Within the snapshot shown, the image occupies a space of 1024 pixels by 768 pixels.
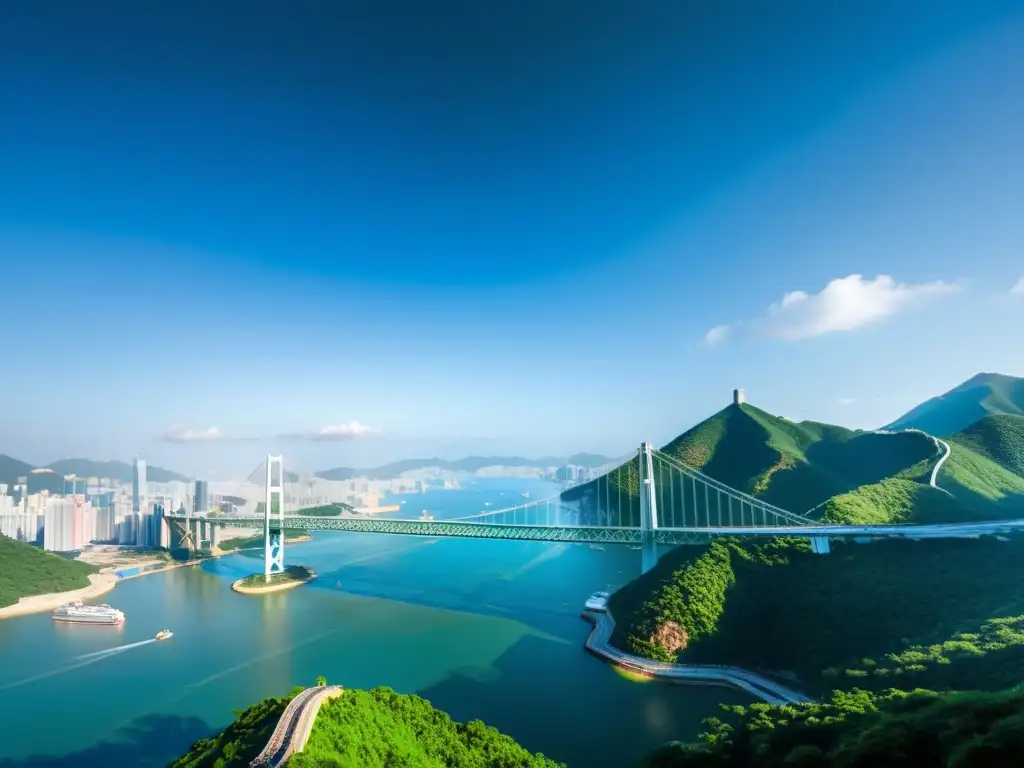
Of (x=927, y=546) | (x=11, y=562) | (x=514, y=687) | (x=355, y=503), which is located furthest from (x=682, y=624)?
(x=355, y=503)

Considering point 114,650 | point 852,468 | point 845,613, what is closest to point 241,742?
point 845,613

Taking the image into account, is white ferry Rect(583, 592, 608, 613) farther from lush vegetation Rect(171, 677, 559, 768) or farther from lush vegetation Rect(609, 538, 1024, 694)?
lush vegetation Rect(171, 677, 559, 768)

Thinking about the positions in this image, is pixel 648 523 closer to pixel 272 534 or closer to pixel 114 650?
pixel 114 650

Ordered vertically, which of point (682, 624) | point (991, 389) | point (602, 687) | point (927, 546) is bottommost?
point (602, 687)

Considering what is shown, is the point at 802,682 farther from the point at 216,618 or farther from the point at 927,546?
the point at 216,618

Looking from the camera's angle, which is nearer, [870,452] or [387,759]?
[387,759]

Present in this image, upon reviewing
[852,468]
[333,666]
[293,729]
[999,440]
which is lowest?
[333,666]
